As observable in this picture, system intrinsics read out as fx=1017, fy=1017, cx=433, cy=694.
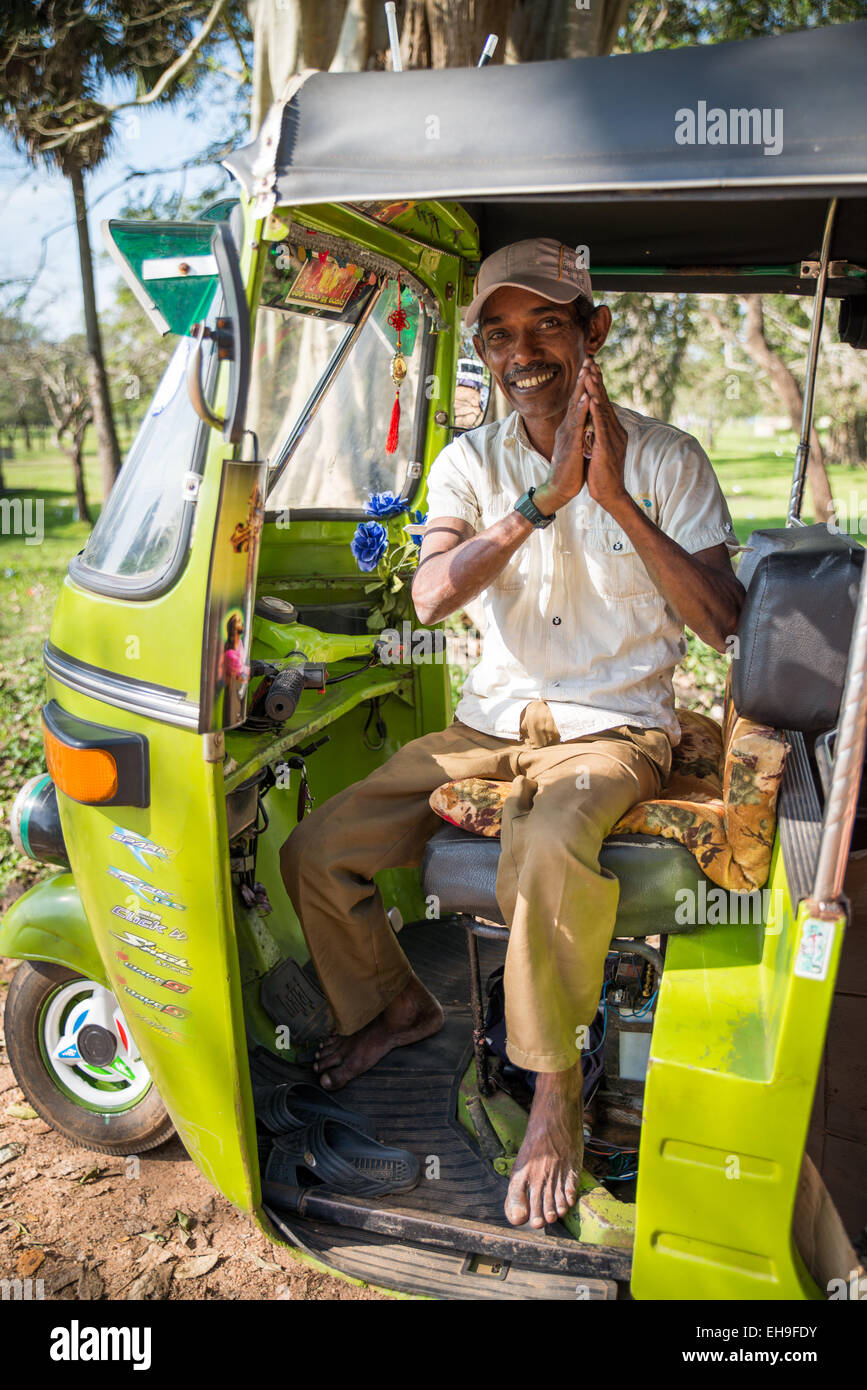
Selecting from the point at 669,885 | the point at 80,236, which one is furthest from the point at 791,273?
the point at 80,236

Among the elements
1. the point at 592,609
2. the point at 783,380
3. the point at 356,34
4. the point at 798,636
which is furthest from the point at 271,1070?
the point at 783,380

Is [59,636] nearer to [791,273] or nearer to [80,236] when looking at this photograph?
[791,273]

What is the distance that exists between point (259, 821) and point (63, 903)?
550mm

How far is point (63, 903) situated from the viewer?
8.72ft

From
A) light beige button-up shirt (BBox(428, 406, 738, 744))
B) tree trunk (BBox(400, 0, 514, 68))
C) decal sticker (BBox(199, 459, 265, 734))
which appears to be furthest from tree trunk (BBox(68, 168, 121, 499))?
decal sticker (BBox(199, 459, 265, 734))

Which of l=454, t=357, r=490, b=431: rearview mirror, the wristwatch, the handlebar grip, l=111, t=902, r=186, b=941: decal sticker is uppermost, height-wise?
l=454, t=357, r=490, b=431: rearview mirror

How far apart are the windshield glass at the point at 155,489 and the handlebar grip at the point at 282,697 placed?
0.37 m

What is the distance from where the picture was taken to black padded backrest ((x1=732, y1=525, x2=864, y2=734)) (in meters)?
1.96

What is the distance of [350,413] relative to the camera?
3.21 metres

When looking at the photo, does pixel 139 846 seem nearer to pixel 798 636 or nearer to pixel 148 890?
pixel 148 890

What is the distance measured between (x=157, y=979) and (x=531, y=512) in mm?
1340

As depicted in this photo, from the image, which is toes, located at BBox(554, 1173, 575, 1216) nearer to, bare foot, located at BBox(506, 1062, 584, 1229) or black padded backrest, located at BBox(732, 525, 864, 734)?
bare foot, located at BBox(506, 1062, 584, 1229)

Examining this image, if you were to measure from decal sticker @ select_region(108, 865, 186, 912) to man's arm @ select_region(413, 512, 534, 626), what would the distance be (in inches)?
36.8

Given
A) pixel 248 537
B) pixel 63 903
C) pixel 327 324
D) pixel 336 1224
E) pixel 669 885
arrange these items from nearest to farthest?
pixel 248 537
pixel 669 885
pixel 336 1224
pixel 63 903
pixel 327 324
